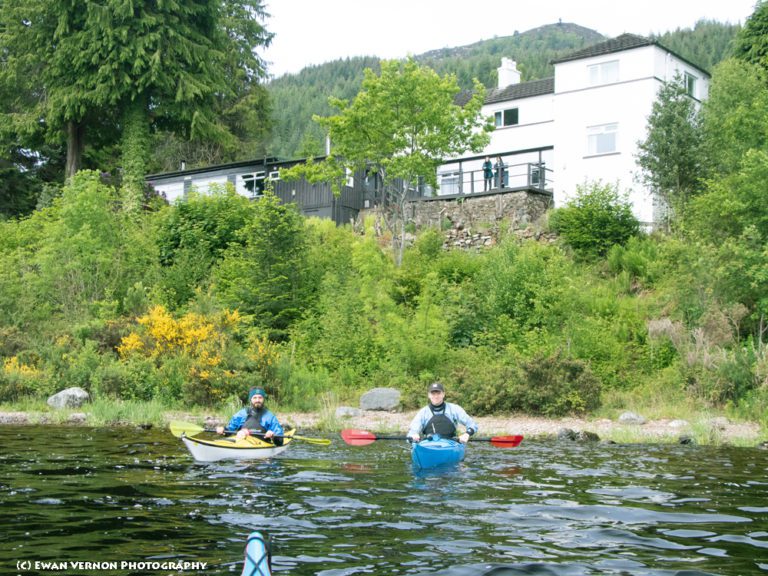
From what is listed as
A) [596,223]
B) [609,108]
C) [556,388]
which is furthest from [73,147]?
[556,388]

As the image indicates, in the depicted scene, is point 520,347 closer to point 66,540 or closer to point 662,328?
point 662,328

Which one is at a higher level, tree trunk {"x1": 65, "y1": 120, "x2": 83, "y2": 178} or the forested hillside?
the forested hillside

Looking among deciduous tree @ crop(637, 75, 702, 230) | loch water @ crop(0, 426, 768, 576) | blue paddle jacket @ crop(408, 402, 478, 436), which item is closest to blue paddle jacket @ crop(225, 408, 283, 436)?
loch water @ crop(0, 426, 768, 576)

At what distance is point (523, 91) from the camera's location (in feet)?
144

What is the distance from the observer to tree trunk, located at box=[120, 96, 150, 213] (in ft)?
133

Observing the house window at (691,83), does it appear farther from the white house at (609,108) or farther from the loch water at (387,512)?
the loch water at (387,512)

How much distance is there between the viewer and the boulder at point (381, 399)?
21094mm

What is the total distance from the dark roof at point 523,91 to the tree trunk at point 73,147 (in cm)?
2213

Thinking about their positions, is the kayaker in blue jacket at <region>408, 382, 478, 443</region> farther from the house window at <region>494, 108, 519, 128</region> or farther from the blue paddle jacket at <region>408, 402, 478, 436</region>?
the house window at <region>494, 108, 519, 128</region>

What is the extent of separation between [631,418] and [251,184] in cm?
2926

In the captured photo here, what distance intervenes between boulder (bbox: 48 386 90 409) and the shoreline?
2.42ft

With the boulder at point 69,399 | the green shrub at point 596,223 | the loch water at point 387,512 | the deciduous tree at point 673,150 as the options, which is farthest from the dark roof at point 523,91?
the loch water at point 387,512

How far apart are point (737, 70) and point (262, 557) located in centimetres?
3199

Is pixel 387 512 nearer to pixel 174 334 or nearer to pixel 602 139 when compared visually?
pixel 174 334
